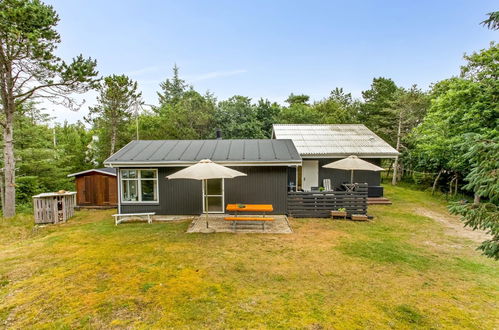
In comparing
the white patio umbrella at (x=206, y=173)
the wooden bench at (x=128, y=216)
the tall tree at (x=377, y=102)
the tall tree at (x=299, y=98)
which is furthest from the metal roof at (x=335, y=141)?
the tall tree at (x=299, y=98)

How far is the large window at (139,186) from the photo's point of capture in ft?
28.8

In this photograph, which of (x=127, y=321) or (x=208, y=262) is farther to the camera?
(x=208, y=262)

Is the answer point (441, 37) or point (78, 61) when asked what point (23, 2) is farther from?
point (441, 37)

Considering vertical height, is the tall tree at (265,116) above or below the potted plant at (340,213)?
above

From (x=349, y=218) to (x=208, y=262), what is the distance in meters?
5.84

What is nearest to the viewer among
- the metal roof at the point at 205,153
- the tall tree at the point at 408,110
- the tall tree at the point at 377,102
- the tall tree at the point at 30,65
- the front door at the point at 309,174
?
the tall tree at the point at 30,65

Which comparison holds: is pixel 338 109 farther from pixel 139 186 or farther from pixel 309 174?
pixel 139 186

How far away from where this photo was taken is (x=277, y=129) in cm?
1438

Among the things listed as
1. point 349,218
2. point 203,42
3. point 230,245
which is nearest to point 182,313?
point 230,245

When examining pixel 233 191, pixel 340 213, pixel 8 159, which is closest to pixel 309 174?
pixel 340 213

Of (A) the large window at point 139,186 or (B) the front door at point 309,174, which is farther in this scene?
(B) the front door at point 309,174

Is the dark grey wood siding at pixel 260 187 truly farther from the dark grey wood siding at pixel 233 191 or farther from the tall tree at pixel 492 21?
the tall tree at pixel 492 21

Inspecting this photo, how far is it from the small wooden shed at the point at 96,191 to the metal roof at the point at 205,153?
6.87 feet

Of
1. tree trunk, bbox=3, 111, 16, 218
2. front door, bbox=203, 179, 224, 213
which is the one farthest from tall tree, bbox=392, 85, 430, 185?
tree trunk, bbox=3, 111, 16, 218
